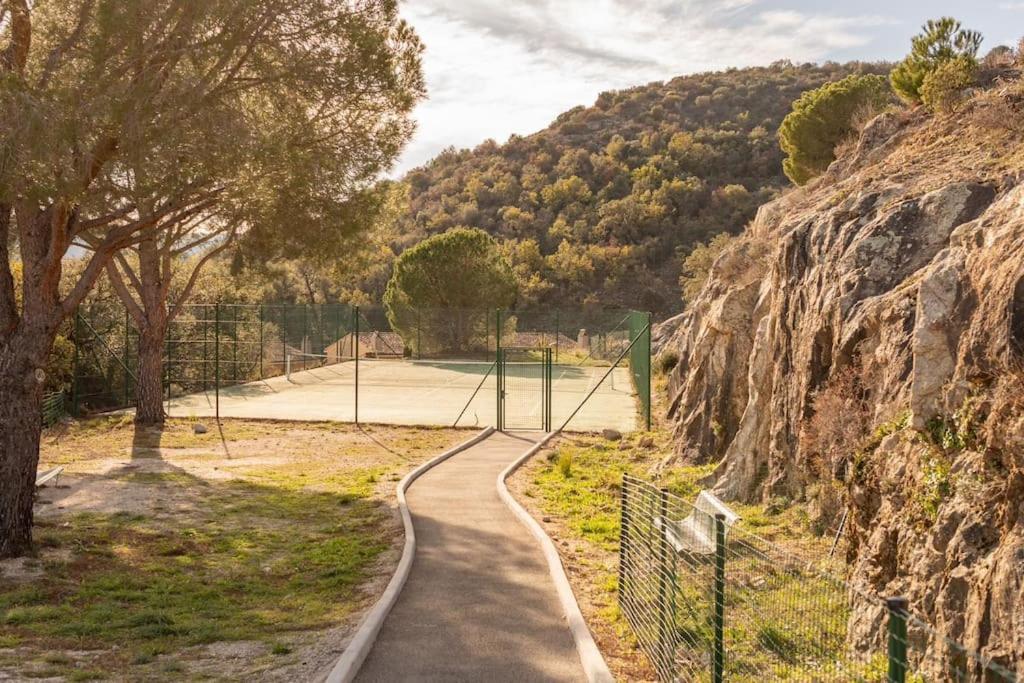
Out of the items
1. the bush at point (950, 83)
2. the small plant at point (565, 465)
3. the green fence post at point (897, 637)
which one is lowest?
the small plant at point (565, 465)

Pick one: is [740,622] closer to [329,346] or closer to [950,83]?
[950,83]

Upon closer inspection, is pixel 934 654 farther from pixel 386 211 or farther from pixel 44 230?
pixel 386 211

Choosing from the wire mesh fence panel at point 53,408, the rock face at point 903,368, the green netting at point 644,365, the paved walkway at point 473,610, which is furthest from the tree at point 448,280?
the paved walkway at point 473,610

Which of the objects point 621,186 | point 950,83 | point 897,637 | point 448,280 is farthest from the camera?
point 621,186

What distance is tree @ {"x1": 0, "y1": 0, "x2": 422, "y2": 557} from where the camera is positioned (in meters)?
10.4

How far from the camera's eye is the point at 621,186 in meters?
70.1

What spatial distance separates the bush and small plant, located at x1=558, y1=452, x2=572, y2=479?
8757 millimetres

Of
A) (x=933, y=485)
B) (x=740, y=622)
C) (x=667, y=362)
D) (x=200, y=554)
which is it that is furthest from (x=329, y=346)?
(x=933, y=485)

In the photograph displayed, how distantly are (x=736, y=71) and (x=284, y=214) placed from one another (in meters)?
91.2

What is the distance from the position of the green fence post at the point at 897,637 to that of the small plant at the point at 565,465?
12.6 metres

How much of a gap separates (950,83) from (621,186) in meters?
55.7

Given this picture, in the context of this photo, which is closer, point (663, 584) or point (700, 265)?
point (663, 584)

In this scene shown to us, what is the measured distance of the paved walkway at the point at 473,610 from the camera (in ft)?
22.5

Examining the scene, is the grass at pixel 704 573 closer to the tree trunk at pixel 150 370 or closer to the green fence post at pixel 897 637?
the green fence post at pixel 897 637
